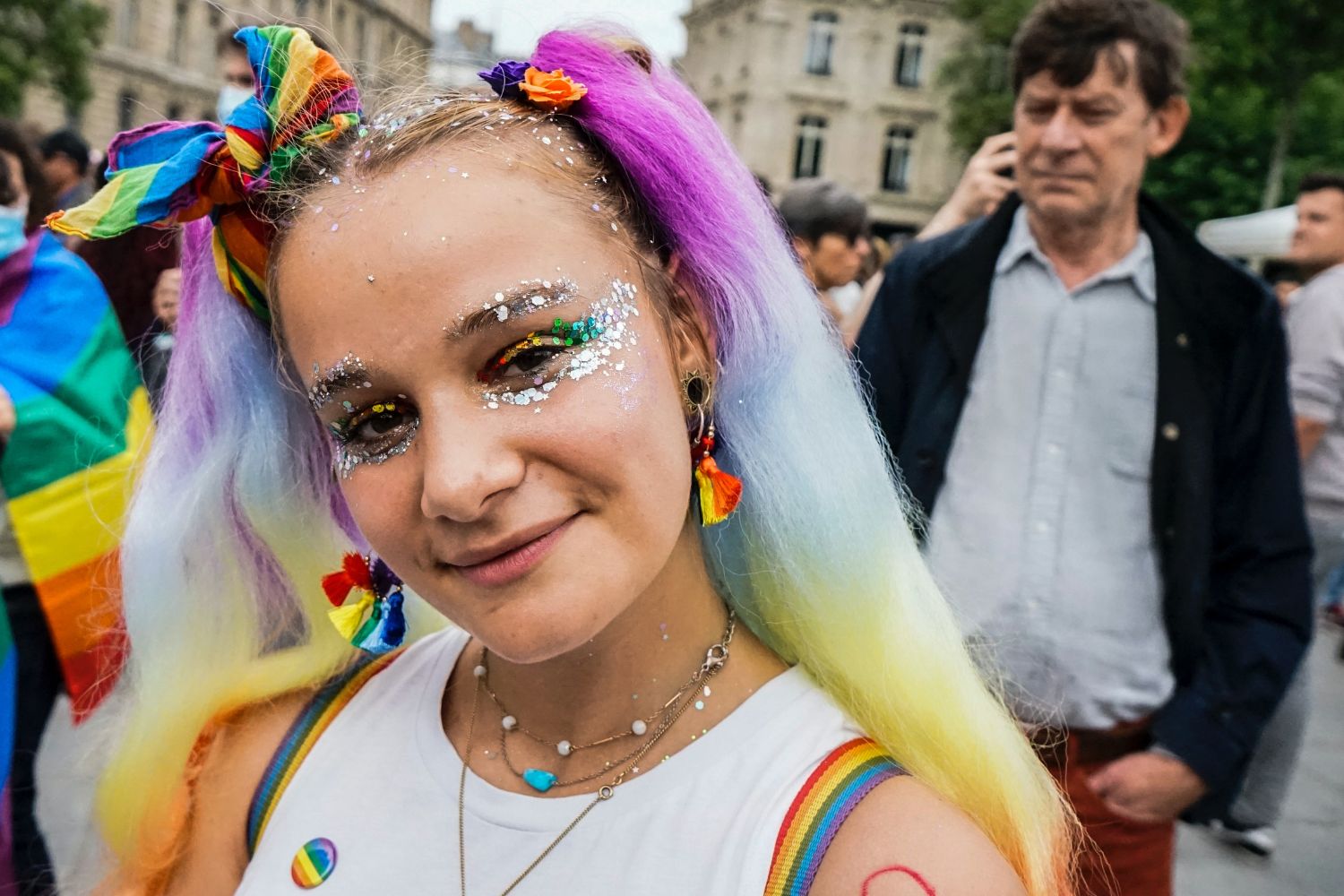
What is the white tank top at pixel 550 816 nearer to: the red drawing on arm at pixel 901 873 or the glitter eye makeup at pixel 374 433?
the red drawing on arm at pixel 901 873

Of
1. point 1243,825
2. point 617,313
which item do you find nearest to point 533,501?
point 617,313

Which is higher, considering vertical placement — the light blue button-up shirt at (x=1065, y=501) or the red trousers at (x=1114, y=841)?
the light blue button-up shirt at (x=1065, y=501)

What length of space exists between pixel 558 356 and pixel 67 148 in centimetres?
568

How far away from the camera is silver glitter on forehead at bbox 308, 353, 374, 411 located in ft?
3.56

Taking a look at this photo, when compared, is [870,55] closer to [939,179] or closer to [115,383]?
[939,179]

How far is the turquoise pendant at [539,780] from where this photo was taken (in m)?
1.20

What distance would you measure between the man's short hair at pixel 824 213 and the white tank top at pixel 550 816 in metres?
3.38

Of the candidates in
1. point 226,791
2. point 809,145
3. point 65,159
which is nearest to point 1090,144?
point 226,791

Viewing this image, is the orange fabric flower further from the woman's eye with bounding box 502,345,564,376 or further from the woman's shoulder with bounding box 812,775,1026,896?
the woman's shoulder with bounding box 812,775,1026,896

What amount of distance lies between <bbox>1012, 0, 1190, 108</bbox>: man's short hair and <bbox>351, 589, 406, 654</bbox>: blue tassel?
1.69m

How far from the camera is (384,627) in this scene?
130cm

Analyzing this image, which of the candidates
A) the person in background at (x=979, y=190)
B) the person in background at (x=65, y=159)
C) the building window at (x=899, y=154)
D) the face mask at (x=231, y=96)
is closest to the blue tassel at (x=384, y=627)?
the person in background at (x=979, y=190)

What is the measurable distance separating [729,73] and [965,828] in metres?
37.2

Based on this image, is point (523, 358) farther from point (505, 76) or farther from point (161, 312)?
point (161, 312)
